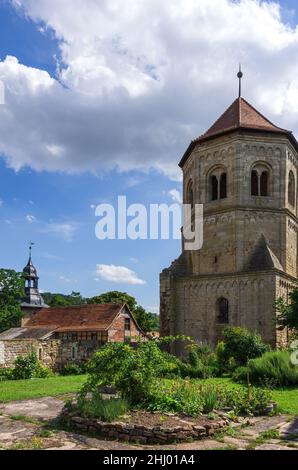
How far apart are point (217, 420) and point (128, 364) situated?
2134mm

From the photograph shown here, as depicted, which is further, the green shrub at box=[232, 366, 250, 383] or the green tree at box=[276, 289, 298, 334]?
the green tree at box=[276, 289, 298, 334]

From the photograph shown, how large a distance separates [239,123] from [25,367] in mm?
17099

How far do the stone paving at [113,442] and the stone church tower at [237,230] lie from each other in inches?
578

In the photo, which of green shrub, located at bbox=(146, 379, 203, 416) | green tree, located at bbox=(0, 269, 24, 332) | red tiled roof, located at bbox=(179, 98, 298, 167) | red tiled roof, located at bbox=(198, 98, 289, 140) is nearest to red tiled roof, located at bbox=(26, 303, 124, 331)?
green tree, located at bbox=(0, 269, 24, 332)

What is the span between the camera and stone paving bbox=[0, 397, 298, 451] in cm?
757

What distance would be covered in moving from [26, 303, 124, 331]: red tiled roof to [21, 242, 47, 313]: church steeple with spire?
15205 mm

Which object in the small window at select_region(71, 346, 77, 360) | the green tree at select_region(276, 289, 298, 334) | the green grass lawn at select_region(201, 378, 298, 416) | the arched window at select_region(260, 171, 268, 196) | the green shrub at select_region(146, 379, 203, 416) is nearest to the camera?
the green shrub at select_region(146, 379, 203, 416)

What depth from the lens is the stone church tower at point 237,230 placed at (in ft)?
80.4

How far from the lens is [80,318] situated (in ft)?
131

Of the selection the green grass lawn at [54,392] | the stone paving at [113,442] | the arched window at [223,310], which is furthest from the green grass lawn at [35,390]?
the arched window at [223,310]

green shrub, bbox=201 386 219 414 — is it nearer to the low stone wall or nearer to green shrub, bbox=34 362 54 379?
the low stone wall

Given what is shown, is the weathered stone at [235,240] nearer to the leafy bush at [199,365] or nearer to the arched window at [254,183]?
the arched window at [254,183]

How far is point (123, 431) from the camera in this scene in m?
8.16

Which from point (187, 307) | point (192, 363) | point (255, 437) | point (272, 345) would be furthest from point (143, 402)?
point (187, 307)
